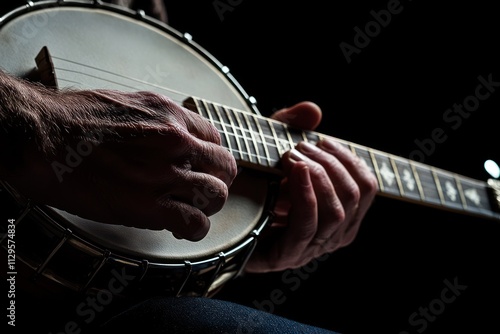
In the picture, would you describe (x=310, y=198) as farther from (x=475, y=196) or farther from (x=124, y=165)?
(x=475, y=196)

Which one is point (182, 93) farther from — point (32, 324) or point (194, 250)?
point (32, 324)

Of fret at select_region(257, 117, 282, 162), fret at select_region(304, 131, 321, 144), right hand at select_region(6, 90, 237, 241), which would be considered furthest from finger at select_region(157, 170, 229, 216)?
fret at select_region(304, 131, 321, 144)

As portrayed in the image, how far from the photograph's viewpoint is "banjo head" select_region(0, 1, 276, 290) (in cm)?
57

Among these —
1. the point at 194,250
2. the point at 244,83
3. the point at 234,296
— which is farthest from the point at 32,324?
the point at 244,83

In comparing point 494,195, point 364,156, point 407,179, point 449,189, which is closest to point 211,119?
point 364,156

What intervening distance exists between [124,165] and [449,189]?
2.52 ft

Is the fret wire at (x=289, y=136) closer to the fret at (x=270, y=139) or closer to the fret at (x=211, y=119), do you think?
the fret at (x=270, y=139)

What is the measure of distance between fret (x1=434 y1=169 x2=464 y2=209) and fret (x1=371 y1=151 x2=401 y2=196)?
14 centimetres

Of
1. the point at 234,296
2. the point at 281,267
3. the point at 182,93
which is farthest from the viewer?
the point at 234,296

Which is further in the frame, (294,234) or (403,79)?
(403,79)

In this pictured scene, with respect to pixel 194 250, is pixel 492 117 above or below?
below

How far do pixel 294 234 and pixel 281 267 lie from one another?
0.33ft

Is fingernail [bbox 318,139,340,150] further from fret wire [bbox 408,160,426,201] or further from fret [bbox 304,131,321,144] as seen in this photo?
fret wire [bbox 408,160,426,201]

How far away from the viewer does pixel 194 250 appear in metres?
0.65
